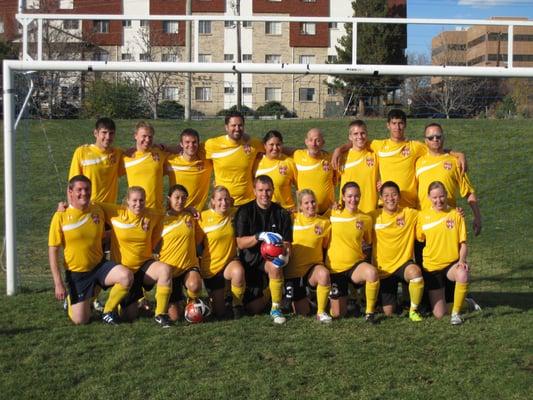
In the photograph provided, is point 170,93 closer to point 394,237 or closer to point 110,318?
point 110,318

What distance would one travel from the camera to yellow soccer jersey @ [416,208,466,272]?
5.84m

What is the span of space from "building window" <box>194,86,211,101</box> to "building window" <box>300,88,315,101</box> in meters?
1.63

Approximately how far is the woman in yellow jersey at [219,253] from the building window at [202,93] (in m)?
5.30

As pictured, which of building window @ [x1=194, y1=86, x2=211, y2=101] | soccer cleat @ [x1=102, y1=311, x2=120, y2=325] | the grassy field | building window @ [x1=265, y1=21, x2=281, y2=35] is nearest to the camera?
the grassy field

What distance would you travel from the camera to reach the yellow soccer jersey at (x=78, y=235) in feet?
18.6

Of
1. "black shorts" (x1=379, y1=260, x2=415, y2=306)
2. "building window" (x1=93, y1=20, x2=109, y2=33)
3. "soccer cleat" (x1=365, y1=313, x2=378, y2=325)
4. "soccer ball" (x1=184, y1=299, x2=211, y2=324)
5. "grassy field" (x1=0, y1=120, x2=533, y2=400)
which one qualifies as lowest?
"grassy field" (x1=0, y1=120, x2=533, y2=400)

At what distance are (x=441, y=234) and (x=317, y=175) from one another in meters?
1.31

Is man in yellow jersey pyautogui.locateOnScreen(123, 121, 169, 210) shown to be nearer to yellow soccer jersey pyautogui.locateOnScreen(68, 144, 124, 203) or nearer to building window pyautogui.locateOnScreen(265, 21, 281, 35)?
yellow soccer jersey pyautogui.locateOnScreen(68, 144, 124, 203)

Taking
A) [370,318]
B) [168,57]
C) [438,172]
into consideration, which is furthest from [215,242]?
[168,57]

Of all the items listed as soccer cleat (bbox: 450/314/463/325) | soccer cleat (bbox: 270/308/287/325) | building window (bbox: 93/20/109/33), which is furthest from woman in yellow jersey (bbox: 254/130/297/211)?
building window (bbox: 93/20/109/33)

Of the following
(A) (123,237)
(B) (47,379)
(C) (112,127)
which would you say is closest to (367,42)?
(C) (112,127)

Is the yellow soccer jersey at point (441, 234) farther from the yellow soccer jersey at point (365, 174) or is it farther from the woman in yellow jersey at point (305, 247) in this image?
the woman in yellow jersey at point (305, 247)

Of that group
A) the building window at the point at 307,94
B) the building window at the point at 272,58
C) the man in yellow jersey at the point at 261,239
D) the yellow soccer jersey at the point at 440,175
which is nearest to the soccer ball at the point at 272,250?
the man in yellow jersey at the point at 261,239

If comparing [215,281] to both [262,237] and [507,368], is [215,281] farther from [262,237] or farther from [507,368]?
[507,368]
